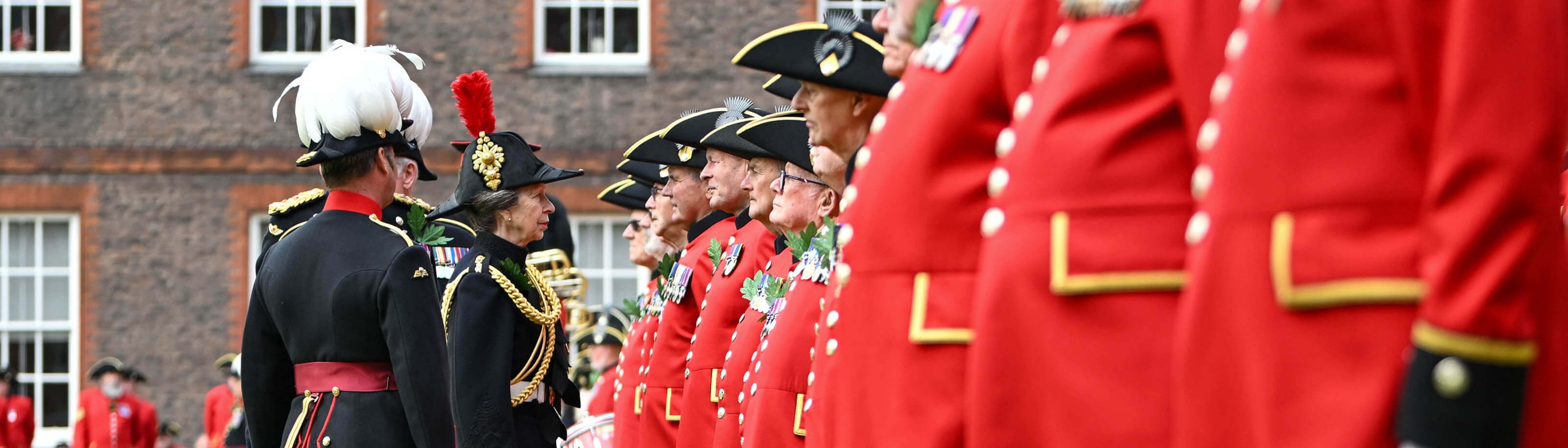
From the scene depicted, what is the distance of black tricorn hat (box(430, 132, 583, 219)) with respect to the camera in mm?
6660

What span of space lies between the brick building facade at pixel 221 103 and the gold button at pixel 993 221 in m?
16.1

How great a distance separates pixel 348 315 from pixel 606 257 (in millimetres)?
14408

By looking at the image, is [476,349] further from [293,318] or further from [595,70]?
[595,70]

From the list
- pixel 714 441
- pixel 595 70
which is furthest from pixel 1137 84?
pixel 595 70

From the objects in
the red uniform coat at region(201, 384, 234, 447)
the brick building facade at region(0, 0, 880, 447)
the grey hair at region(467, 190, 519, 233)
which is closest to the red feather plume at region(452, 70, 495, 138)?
the grey hair at region(467, 190, 519, 233)

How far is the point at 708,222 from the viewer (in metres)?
7.33

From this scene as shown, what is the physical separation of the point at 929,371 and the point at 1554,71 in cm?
100

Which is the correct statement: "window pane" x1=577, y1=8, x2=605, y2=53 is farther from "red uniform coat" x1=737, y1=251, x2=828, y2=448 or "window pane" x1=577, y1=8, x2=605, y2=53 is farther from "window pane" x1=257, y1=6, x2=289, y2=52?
"red uniform coat" x1=737, y1=251, x2=828, y2=448

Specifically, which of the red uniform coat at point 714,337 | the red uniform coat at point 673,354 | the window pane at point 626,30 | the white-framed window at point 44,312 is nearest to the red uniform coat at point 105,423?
the white-framed window at point 44,312

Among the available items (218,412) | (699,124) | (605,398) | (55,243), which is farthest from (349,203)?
(55,243)

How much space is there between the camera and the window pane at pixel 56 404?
19.2m

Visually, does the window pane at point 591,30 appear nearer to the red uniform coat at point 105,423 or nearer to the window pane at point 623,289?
the window pane at point 623,289

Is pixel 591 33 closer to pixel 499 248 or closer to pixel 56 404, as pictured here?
pixel 56 404

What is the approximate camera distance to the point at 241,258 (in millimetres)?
18719
